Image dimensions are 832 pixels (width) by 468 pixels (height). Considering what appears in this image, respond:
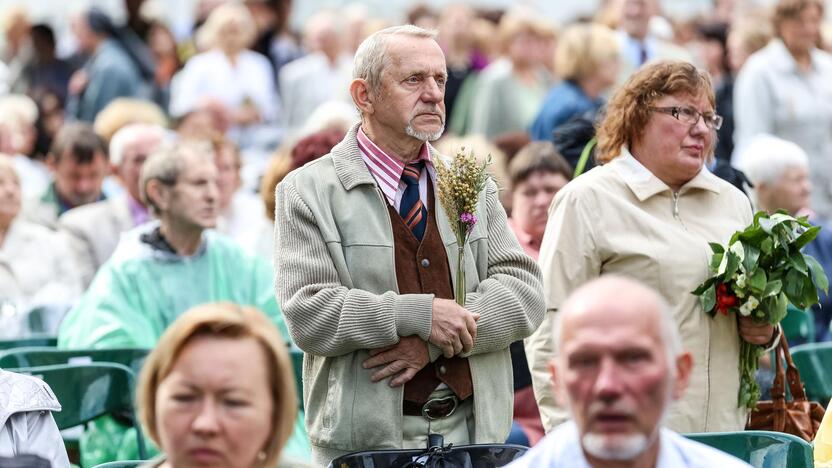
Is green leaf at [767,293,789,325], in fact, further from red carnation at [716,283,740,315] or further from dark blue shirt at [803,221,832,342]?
dark blue shirt at [803,221,832,342]

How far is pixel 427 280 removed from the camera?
4.16 metres

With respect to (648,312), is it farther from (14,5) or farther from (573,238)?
(14,5)

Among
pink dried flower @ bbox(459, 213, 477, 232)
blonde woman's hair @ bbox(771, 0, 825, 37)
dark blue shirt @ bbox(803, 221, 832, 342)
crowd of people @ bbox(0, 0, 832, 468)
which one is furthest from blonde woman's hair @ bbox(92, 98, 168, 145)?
pink dried flower @ bbox(459, 213, 477, 232)

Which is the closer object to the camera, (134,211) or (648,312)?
(648,312)

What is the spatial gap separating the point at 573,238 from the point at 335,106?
13.2 feet

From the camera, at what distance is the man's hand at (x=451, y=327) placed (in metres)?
4.01

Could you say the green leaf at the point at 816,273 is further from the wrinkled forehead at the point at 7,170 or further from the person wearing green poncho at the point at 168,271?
the wrinkled forehead at the point at 7,170

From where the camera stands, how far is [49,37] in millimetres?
13031

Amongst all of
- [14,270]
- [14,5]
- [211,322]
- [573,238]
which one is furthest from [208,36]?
[211,322]

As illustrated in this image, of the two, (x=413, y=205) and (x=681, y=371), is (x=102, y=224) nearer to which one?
(x=413, y=205)

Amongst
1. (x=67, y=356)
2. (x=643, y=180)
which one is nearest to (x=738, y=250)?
(x=643, y=180)

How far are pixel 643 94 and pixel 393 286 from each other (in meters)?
1.21

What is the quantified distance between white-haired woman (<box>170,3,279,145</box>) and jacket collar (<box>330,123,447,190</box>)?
7.38m

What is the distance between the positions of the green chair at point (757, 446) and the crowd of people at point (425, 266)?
27cm
